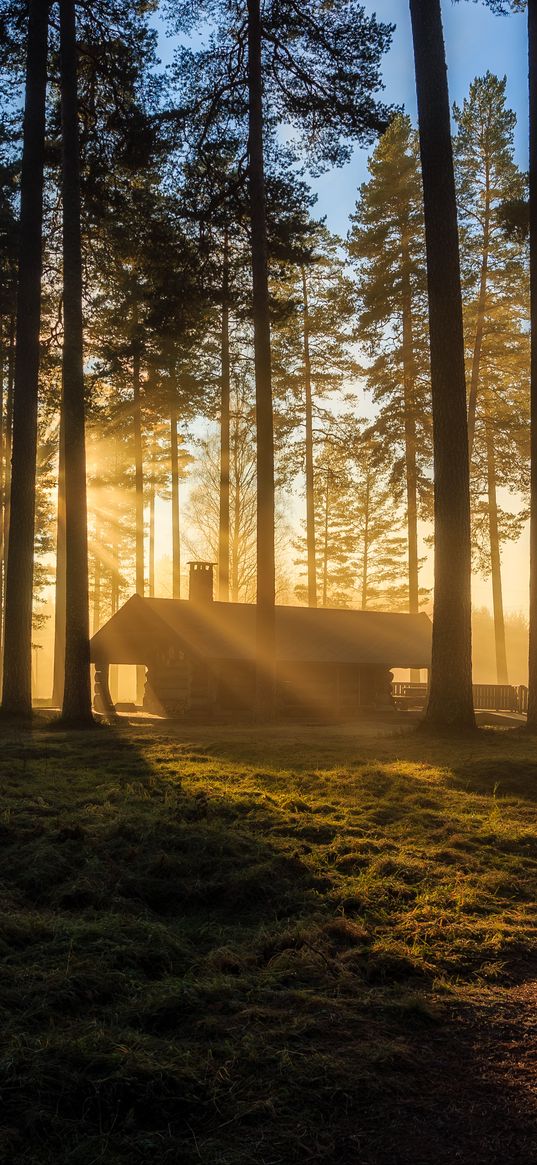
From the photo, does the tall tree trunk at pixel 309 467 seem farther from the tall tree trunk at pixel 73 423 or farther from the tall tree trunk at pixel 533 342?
the tall tree trunk at pixel 533 342

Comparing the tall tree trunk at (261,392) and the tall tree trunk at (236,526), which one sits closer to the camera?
the tall tree trunk at (261,392)

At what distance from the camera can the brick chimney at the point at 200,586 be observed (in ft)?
82.1

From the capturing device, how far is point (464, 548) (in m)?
13.0

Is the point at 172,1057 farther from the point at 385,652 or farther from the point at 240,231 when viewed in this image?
the point at 385,652

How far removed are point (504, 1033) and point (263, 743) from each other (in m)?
9.18

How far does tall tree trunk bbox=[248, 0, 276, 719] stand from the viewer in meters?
18.1

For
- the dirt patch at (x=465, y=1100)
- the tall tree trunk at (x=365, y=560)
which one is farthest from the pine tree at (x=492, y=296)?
the dirt patch at (x=465, y=1100)

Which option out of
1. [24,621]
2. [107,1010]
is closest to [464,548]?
[24,621]

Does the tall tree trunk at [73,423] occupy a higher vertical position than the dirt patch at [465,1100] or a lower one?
higher

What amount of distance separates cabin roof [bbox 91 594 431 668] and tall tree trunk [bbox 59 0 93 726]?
212 inches

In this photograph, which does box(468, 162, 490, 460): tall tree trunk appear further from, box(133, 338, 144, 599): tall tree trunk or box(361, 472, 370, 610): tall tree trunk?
box(361, 472, 370, 610): tall tree trunk

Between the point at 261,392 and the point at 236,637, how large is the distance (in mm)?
7172

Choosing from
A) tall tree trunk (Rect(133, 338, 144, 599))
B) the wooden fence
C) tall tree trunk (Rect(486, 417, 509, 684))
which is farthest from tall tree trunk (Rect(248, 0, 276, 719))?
tall tree trunk (Rect(486, 417, 509, 684))

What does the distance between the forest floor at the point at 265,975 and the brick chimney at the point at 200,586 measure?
53.5 ft
